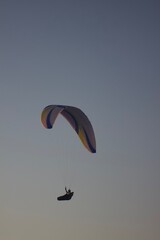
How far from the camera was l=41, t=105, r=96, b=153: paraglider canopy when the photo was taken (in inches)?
4788

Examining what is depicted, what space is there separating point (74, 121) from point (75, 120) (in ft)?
0.65

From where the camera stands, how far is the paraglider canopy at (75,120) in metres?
122

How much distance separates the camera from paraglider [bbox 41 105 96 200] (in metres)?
122

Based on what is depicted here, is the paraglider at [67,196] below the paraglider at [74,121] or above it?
below

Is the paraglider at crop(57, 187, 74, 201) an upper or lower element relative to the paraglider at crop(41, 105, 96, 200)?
lower

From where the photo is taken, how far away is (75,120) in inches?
4870

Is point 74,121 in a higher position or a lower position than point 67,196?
higher

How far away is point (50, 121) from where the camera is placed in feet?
398

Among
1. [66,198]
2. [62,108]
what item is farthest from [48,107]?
[66,198]

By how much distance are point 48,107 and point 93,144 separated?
6.27 meters

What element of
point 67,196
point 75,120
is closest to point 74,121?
point 75,120

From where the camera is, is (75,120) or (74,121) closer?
(75,120)

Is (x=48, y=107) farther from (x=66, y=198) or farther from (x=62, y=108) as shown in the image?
(x=66, y=198)

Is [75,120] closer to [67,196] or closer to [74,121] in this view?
[74,121]
